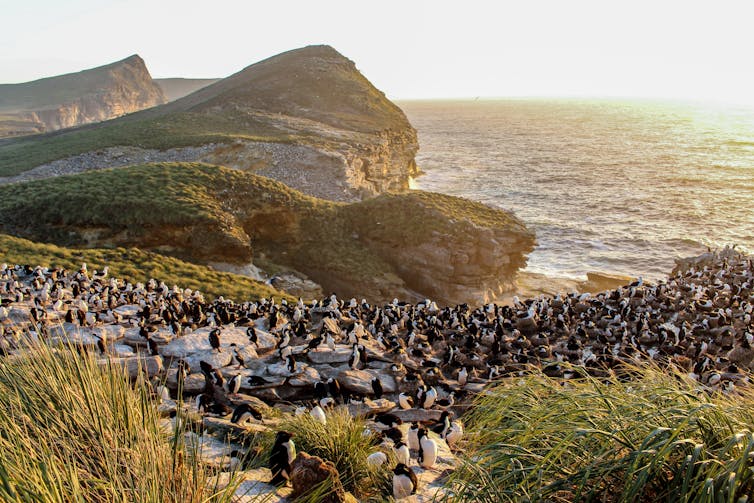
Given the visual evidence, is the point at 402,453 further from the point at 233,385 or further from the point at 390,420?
the point at 233,385

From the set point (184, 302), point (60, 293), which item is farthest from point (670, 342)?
point (60, 293)

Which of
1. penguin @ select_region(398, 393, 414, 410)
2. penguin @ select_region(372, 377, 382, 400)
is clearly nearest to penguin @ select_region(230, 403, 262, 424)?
penguin @ select_region(372, 377, 382, 400)

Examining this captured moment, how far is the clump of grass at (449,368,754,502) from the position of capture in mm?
4305

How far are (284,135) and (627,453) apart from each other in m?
56.6

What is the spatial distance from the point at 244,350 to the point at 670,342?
50.0 feet

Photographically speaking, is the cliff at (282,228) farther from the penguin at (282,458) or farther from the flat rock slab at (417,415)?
the penguin at (282,458)

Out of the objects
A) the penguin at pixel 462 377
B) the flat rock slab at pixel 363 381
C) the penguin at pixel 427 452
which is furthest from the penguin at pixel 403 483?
the penguin at pixel 462 377

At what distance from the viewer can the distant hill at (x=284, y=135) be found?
162 feet

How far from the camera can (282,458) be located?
7.52 m

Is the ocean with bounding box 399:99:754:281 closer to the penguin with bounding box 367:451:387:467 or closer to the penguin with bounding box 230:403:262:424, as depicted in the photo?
the penguin with bounding box 230:403:262:424

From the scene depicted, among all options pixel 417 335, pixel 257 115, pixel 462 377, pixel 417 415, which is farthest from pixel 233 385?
pixel 257 115

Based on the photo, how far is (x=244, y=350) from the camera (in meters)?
14.0

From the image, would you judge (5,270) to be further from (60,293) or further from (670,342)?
(670,342)

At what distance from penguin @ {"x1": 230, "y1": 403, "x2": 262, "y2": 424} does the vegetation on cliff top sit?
4463cm
